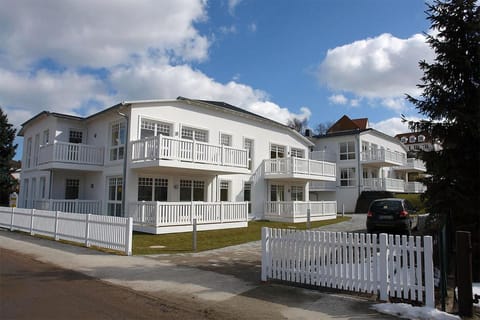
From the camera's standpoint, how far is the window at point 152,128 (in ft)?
62.1

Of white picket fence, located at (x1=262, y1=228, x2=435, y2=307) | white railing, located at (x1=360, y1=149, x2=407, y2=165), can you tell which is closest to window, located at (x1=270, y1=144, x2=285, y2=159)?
white railing, located at (x1=360, y1=149, x2=407, y2=165)

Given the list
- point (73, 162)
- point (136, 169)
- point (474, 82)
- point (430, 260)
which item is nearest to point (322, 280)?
point (430, 260)

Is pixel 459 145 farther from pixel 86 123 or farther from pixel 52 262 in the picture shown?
pixel 86 123

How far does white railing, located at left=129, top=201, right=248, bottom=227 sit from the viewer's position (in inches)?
632

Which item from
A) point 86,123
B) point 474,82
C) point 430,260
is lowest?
point 430,260

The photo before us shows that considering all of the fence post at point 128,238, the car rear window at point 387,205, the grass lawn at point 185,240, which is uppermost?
the car rear window at point 387,205

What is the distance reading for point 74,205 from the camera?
19500mm

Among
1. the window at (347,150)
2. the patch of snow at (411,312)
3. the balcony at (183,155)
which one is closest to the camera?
the patch of snow at (411,312)

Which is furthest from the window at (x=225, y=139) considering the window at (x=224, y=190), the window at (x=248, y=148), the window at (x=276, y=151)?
the window at (x=276, y=151)

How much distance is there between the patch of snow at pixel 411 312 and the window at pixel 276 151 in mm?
21144

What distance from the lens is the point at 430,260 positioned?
5.69 meters

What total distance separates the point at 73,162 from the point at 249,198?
11289 millimetres

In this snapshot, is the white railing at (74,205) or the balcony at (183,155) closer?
the balcony at (183,155)

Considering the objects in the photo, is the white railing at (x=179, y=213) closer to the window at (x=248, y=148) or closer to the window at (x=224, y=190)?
the window at (x=224, y=190)
